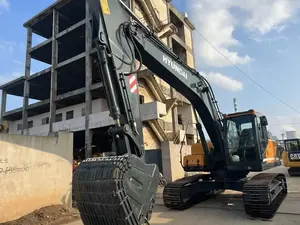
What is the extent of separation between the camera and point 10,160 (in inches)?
288

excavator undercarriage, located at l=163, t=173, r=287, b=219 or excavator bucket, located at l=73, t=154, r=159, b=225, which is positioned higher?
excavator bucket, located at l=73, t=154, r=159, b=225

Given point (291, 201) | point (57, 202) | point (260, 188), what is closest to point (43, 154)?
point (57, 202)

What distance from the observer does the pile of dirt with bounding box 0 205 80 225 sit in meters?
7.12

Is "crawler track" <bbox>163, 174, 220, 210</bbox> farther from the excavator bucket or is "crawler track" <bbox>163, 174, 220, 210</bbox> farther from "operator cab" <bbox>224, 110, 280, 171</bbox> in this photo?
the excavator bucket

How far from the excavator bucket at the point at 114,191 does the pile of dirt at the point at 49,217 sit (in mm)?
4472

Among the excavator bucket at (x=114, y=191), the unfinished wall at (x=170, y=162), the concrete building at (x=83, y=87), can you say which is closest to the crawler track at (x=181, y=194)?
the excavator bucket at (x=114, y=191)

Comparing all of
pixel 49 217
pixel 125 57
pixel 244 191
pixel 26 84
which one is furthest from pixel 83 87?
pixel 125 57

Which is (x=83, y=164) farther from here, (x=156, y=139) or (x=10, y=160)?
(x=156, y=139)

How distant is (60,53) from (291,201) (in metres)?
28.4

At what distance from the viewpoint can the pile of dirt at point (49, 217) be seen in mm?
7116

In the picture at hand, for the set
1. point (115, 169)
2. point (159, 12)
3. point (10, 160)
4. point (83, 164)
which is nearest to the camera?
point (115, 169)

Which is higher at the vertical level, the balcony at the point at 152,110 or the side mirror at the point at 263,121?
the balcony at the point at 152,110

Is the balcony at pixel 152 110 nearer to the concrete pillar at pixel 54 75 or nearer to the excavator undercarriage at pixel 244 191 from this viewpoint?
the excavator undercarriage at pixel 244 191

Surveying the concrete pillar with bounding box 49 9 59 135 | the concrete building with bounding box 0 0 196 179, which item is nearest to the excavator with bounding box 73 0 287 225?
the concrete building with bounding box 0 0 196 179
